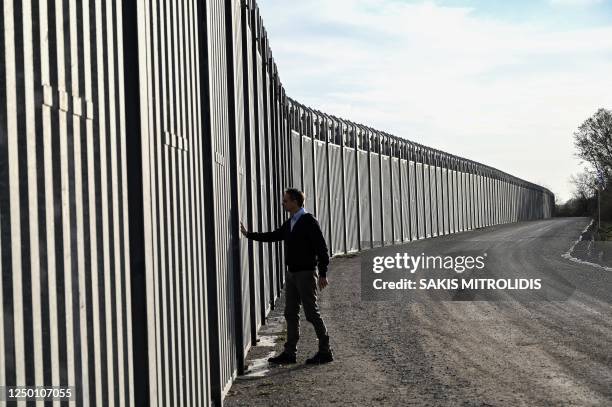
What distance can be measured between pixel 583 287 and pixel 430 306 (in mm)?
4078

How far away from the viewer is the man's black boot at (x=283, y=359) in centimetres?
919

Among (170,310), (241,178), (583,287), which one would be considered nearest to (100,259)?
(170,310)

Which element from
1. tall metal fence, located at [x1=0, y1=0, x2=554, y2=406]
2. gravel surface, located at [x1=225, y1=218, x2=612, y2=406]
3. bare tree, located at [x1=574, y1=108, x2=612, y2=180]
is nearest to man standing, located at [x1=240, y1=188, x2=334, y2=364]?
gravel surface, located at [x1=225, y1=218, x2=612, y2=406]

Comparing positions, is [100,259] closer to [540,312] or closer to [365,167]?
[540,312]

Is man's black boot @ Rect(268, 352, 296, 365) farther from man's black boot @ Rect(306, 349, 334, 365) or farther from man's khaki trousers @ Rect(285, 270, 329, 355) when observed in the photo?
man's black boot @ Rect(306, 349, 334, 365)

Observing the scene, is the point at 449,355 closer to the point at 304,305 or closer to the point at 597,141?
the point at 304,305

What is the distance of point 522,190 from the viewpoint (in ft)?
305

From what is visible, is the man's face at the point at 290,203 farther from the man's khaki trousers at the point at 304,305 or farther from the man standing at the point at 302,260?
the man's khaki trousers at the point at 304,305

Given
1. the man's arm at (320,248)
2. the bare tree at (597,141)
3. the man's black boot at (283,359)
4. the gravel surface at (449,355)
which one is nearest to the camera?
the gravel surface at (449,355)

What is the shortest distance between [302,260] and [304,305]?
1.55 ft

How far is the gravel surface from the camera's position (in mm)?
7516

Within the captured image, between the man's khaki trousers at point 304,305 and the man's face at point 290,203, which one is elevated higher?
the man's face at point 290,203

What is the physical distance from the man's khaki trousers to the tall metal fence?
495mm

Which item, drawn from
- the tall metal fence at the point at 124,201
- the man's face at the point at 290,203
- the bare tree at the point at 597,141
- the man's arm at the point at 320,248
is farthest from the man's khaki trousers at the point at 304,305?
the bare tree at the point at 597,141
